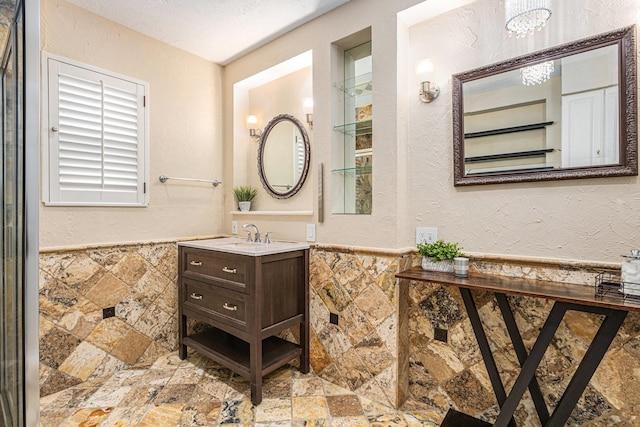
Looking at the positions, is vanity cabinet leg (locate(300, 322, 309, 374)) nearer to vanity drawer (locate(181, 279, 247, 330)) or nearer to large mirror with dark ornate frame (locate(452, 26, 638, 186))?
A: vanity drawer (locate(181, 279, 247, 330))

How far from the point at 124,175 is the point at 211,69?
4.13ft

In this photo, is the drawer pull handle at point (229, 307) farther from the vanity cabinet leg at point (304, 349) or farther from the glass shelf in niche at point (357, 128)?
the glass shelf in niche at point (357, 128)

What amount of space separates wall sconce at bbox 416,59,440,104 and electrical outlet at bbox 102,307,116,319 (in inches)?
99.8

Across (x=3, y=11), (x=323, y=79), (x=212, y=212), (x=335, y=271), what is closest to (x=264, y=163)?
(x=212, y=212)

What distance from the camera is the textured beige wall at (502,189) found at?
4.60ft

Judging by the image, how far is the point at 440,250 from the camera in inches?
67.6

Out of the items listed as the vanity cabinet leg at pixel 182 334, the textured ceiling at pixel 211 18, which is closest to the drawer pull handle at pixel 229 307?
the vanity cabinet leg at pixel 182 334

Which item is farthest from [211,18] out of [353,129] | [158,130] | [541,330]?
[541,330]

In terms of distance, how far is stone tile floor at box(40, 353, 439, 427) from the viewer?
175 cm

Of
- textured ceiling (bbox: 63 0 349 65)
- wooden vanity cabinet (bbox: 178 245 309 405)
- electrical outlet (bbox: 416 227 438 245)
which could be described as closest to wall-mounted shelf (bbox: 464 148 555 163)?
electrical outlet (bbox: 416 227 438 245)

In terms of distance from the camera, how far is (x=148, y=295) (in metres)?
2.46

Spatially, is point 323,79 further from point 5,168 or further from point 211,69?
point 5,168

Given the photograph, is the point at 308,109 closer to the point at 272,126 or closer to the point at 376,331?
the point at 272,126

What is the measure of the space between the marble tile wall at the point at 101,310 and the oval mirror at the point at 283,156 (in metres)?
0.99
